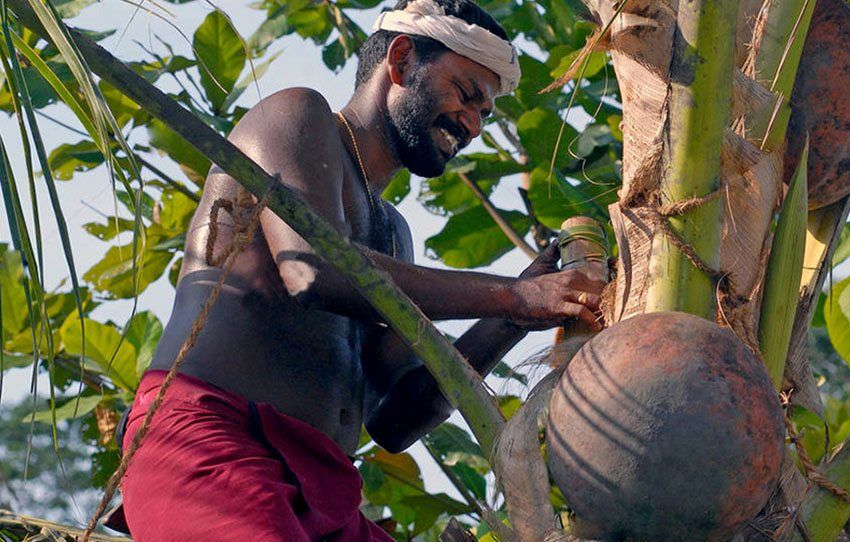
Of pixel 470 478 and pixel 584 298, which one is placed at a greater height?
pixel 584 298

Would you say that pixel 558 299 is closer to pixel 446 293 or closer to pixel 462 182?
pixel 446 293

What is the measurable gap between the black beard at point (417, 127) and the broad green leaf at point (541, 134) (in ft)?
3.05

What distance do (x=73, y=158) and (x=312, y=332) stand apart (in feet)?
5.58

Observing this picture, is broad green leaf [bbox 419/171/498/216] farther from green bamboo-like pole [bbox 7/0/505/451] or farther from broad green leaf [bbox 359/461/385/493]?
green bamboo-like pole [bbox 7/0/505/451]

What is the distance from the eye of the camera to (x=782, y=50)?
2.27 meters

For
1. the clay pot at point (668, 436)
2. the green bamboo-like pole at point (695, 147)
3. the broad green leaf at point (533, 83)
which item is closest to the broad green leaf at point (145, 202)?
the broad green leaf at point (533, 83)

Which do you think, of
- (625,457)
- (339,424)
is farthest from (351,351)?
(625,457)

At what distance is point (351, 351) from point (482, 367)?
30cm

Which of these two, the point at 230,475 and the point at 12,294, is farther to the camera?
the point at 12,294

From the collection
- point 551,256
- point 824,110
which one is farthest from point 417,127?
point 824,110

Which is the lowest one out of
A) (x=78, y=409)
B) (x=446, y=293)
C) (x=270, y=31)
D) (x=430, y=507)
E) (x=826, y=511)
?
(x=430, y=507)

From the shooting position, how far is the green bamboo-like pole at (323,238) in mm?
1699

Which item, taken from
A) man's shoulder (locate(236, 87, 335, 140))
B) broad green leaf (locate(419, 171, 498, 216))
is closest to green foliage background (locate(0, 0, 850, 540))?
broad green leaf (locate(419, 171, 498, 216))

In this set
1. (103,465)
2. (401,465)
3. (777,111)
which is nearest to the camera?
(777,111)
